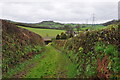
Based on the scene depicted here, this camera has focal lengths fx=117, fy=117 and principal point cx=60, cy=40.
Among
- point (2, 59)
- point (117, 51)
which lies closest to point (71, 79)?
point (117, 51)

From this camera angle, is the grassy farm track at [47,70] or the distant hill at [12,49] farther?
the distant hill at [12,49]

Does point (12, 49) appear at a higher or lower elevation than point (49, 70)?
higher

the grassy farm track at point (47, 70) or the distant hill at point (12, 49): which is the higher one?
the distant hill at point (12, 49)

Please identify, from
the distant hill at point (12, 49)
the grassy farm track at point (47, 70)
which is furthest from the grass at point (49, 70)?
the distant hill at point (12, 49)

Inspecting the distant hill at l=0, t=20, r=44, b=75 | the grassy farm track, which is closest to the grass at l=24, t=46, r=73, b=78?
the grassy farm track

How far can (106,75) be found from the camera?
22.5 feet

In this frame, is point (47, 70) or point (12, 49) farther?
point (12, 49)

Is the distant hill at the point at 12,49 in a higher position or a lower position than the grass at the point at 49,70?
higher

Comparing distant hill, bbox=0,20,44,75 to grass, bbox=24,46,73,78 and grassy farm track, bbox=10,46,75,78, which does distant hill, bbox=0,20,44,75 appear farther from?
grass, bbox=24,46,73,78

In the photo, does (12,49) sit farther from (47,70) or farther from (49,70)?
(49,70)

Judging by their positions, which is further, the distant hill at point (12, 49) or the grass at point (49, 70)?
the distant hill at point (12, 49)

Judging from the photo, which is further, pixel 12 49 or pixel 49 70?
pixel 12 49

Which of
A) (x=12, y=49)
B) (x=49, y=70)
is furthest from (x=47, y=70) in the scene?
(x=12, y=49)

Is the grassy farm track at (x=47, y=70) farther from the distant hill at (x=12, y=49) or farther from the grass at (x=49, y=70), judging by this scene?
the distant hill at (x=12, y=49)
